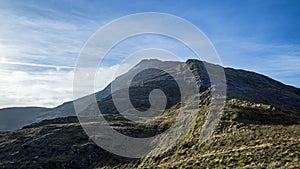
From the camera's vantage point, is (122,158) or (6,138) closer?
(122,158)

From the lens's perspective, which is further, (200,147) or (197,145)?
(197,145)

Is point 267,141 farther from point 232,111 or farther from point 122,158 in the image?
point 122,158

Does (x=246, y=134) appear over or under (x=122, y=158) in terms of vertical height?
over

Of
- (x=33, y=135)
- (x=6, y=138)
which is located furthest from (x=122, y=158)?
(x=6, y=138)

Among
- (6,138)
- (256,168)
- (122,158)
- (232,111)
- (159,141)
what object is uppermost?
(232,111)

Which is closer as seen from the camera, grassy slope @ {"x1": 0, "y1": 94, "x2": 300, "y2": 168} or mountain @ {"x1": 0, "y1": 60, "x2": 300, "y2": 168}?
grassy slope @ {"x1": 0, "y1": 94, "x2": 300, "y2": 168}

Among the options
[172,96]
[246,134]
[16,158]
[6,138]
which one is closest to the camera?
[246,134]

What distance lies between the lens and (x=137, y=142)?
226ft

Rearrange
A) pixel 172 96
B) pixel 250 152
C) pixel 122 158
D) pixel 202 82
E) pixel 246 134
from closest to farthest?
pixel 250 152 → pixel 246 134 → pixel 122 158 → pixel 202 82 → pixel 172 96

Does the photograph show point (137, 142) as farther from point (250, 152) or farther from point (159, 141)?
point (250, 152)

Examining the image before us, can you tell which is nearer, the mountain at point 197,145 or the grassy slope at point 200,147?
the grassy slope at point 200,147

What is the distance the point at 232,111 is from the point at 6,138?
69.1 m

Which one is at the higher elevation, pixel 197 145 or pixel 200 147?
pixel 200 147

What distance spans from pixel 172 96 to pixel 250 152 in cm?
10570
